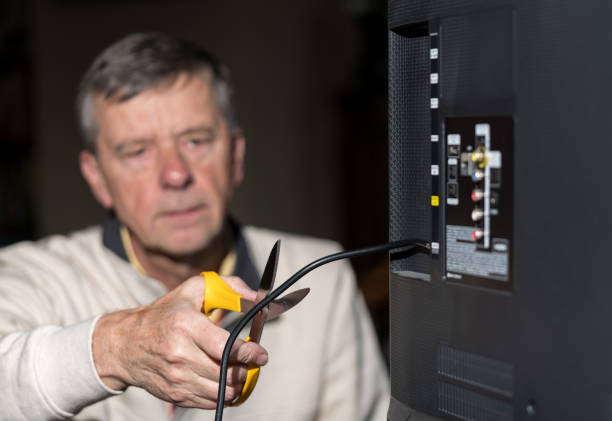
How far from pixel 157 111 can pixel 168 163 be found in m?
0.10

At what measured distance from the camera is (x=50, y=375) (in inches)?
32.3

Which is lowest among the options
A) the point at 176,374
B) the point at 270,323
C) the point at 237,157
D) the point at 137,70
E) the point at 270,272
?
the point at 270,323

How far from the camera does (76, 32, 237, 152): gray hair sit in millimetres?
1337

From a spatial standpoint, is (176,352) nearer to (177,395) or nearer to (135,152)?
(177,395)

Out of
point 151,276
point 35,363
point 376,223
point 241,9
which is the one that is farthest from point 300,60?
point 35,363

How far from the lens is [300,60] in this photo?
353 cm

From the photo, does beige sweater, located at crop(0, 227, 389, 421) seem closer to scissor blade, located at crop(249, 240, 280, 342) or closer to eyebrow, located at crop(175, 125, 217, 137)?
eyebrow, located at crop(175, 125, 217, 137)

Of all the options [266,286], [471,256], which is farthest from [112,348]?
[471,256]

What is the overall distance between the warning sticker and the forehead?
78 cm

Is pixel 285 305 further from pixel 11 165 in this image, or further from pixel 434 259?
pixel 11 165

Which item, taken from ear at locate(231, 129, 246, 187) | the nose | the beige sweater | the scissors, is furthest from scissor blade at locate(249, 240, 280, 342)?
ear at locate(231, 129, 246, 187)

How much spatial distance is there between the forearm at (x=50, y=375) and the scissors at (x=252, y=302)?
0.49 ft

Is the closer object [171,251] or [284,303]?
[284,303]

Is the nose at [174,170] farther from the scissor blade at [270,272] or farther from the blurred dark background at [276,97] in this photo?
the blurred dark background at [276,97]
